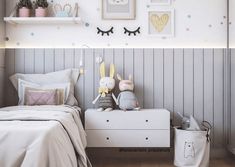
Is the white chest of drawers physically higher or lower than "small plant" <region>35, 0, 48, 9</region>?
lower

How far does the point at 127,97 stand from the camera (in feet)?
10.9

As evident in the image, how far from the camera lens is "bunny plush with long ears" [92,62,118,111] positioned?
3369 mm

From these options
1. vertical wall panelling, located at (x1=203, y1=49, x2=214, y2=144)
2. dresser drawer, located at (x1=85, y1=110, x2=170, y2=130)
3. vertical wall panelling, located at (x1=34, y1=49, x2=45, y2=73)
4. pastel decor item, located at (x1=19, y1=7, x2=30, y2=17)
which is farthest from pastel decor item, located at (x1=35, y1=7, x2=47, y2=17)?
vertical wall panelling, located at (x1=203, y1=49, x2=214, y2=144)

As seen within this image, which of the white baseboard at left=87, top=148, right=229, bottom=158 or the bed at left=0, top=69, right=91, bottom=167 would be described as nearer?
the bed at left=0, top=69, right=91, bottom=167

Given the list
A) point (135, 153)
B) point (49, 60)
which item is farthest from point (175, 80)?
point (49, 60)

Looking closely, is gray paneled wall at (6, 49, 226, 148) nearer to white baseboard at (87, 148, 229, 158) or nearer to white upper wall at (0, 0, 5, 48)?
white baseboard at (87, 148, 229, 158)

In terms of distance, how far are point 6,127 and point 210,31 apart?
2.48 meters

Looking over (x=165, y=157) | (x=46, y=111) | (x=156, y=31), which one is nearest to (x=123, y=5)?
(x=156, y=31)

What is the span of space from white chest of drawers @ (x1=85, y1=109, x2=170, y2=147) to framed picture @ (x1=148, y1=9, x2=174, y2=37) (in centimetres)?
91

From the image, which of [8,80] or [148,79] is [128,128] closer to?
[148,79]

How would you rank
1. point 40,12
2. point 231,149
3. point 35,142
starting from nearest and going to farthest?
1. point 35,142
2. point 231,149
3. point 40,12

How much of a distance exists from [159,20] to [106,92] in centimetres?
99

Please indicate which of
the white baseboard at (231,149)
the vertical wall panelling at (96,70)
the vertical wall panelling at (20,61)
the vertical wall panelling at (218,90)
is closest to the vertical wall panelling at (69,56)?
the vertical wall panelling at (96,70)

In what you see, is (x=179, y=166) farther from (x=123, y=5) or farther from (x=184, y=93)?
(x=123, y=5)
